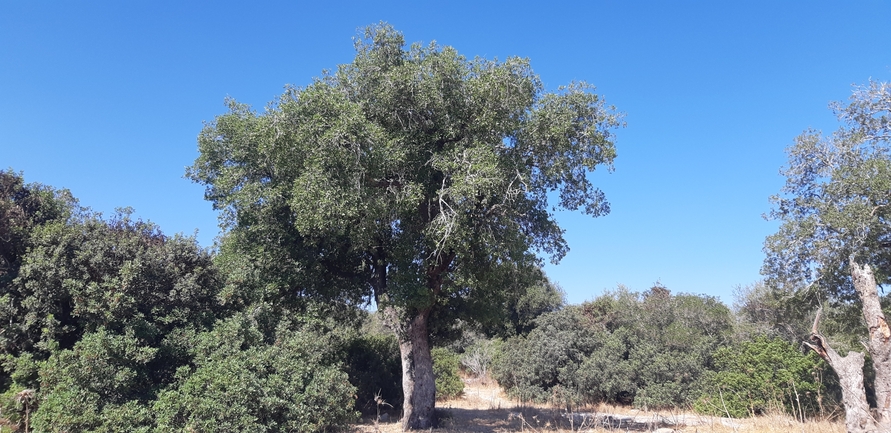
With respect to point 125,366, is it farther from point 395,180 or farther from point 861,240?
point 861,240

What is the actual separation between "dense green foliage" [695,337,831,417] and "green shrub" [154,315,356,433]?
10.8m

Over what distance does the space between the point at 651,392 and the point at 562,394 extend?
10.9ft

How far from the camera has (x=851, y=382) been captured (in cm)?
1054

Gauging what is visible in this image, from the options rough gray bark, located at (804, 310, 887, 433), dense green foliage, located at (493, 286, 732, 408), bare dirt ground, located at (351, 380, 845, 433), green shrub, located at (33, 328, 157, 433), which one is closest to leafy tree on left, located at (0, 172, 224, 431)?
green shrub, located at (33, 328, 157, 433)

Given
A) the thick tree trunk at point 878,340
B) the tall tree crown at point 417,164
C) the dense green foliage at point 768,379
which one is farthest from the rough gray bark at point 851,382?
the tall tree crown at point 417,164

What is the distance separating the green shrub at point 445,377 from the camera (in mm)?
18906

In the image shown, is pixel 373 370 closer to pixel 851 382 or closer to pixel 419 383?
pixel 419 383

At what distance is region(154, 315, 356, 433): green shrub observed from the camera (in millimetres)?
8711

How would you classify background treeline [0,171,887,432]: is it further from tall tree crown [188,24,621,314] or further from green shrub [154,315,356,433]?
tall tree crown [188,24,621,314]

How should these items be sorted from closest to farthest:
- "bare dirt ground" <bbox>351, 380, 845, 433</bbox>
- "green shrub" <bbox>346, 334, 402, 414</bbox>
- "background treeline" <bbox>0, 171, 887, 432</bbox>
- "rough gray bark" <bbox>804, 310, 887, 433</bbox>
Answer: "background treeline" <bbox>0, 171, 887, 432</bbox>, "rough gray bark" <bbox>804, 310, 887, 433</bbox>, "bare dirt ground" <bbox>351, 380, 845, 433</bbox>, "green shrub" <bbox>346, 334, 402, 414</bbox>

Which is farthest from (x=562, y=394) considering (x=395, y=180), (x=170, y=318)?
(x=170, y=318)

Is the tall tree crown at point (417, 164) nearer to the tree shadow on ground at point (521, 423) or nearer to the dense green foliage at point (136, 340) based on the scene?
the dense green foliage at point (136, 340)

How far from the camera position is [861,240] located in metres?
12.4

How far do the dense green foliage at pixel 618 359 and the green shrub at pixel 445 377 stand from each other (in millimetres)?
3617
